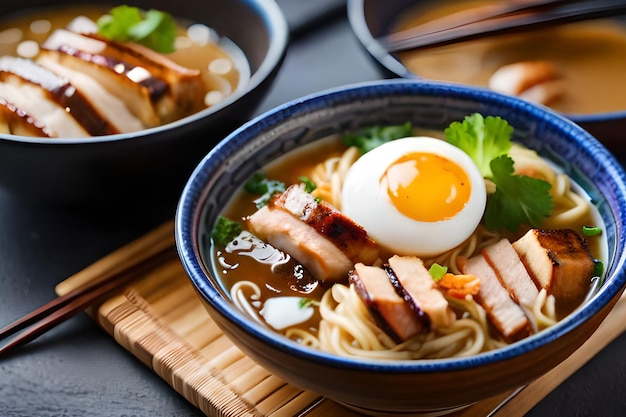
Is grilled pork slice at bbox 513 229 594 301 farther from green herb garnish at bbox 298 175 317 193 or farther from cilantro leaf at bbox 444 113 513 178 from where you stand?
green herb garnish at bbox 298 175 317 193

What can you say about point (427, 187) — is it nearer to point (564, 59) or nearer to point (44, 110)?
point (44, 110)

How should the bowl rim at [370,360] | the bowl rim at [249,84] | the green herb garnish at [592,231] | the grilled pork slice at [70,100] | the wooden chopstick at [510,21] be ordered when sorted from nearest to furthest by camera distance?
the bowl rim at [370,360] < the green herb garnish at [592,231] < the bowl rim at [249,84] < the grilled pork slice at [70,100] < the wooden chopstick at [510,21]

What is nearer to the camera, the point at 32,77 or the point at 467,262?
the point at 467,262

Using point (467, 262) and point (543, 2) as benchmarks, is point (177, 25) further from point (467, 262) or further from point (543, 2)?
point (467, 262)

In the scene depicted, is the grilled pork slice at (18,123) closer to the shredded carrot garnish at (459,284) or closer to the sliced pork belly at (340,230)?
the sliced pork belly at (340,230)

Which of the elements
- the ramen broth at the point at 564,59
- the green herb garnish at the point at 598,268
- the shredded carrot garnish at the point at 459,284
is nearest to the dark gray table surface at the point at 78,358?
the green herb garnish at the point at 598,268

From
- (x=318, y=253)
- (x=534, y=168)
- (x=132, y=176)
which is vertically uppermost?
(x=534, y=168)

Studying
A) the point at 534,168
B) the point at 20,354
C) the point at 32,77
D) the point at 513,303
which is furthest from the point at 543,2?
the point at 20,354
